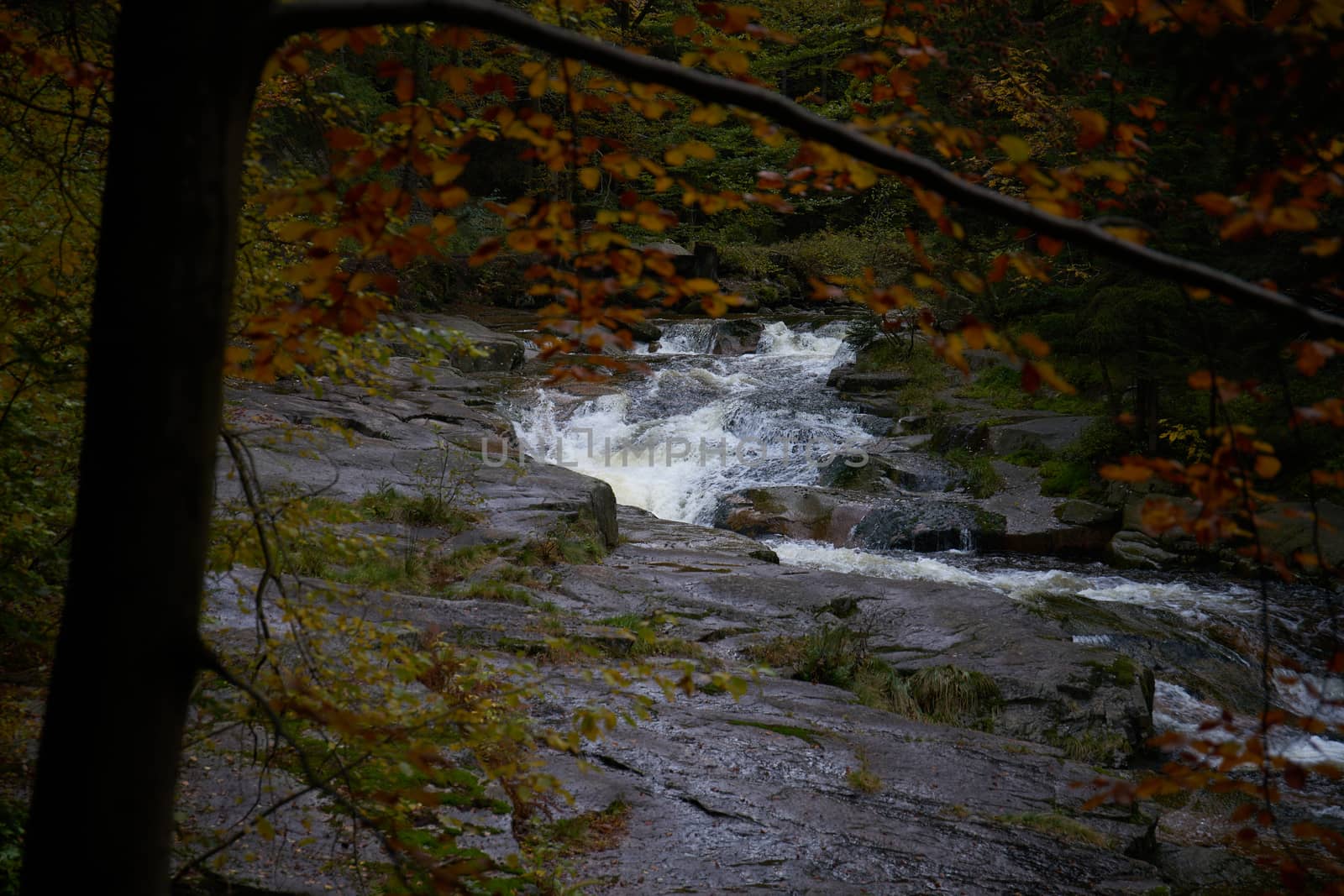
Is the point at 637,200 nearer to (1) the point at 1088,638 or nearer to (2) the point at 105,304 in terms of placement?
(2) the point at 105,304

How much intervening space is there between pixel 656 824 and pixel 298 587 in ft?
7.44

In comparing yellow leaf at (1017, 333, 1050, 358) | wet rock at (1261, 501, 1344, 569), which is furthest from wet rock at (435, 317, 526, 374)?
yellow leaf at (1017, 333, 1050, 358)

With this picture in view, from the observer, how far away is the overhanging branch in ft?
4.69

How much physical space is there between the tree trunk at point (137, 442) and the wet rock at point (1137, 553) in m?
12.3

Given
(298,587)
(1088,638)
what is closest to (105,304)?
(298,587)

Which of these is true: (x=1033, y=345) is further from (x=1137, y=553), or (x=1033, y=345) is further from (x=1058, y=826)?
(x=1137, y=553)

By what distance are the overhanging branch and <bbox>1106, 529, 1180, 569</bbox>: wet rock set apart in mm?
11466

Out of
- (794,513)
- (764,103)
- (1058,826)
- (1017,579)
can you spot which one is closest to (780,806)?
(1058,826)

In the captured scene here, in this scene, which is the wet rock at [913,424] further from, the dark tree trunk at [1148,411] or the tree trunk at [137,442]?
the tree trunk at [137,442]

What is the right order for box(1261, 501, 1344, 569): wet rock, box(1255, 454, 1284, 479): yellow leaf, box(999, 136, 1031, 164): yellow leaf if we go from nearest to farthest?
box(999, 136, 1031, 164): yellow leaf
box(1255, 454, 1284, 479): yellow leaf
box(1261, 501, 1344, 569): wet rock

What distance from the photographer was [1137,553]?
38.5ft

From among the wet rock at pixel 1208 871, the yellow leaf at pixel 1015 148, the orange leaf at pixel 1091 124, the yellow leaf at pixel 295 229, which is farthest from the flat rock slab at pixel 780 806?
the orange leaf at pixel 1091 124

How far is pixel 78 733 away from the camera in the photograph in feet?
4.54

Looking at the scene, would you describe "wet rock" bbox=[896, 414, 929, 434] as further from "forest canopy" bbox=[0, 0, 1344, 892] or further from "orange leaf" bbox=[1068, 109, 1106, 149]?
"orange leaf" bbox=[1068, 109, 1106, 149]
